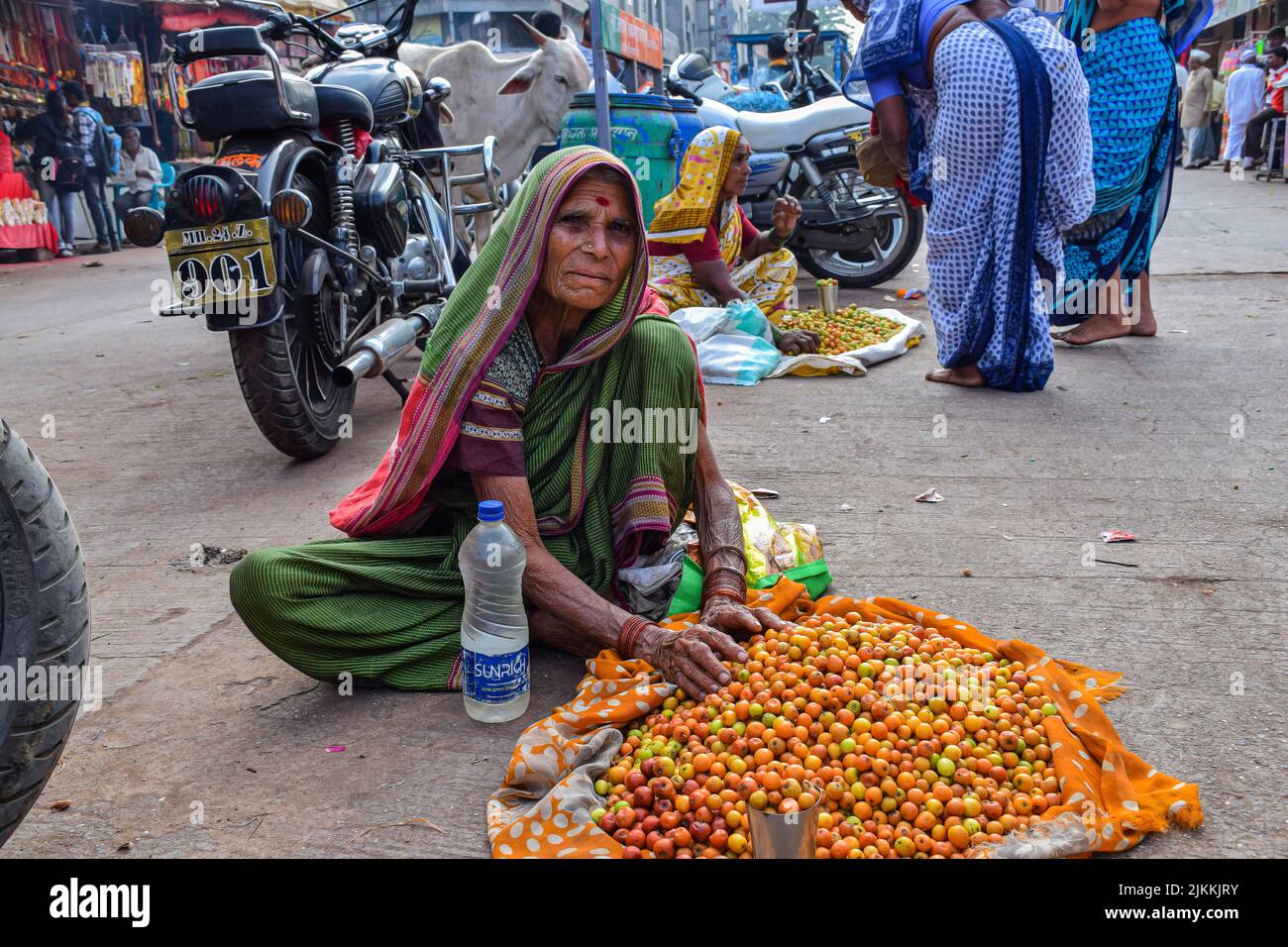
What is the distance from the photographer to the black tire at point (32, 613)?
1599mm

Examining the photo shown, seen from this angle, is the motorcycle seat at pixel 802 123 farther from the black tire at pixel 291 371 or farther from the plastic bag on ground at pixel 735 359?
the black tire at pixel 291 371

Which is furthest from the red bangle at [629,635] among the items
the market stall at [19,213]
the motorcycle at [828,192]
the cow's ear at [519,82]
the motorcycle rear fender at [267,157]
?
the market stall at [19,213]

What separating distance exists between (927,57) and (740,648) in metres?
3.75

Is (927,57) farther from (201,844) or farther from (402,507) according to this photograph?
(201,844)

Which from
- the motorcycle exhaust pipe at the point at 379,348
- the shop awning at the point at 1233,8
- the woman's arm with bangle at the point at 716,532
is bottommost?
the woman's arm with bangle at the point at 716,532

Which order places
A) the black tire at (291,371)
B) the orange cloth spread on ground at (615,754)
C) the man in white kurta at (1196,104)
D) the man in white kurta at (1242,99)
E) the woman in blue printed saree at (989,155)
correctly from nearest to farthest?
the orange cloth spread on ground at (615,754) < the black tire at (291,371) < the woman in blue printed saree at (989,155) < the man in white kurta at (1242,99) < the man in white kurta at (1196,104)

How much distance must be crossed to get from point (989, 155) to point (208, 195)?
10.7 feet

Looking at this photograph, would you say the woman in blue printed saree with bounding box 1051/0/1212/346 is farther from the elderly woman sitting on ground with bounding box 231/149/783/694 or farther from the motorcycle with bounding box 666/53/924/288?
the elderly woman sitting on ground with bounding box 231/149/783/694

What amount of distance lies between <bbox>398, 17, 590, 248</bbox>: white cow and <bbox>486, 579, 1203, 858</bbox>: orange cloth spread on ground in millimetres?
7540

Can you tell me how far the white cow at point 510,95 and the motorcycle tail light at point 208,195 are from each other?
5480 millimetres

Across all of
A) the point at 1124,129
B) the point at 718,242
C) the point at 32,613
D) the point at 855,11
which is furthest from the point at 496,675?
the point at 1124,129

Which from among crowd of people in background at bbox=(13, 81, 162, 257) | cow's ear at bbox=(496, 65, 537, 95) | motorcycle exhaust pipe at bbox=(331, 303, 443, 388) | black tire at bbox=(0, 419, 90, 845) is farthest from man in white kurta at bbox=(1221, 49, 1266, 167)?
black tire at bbox=(0, 419, 90, 845)

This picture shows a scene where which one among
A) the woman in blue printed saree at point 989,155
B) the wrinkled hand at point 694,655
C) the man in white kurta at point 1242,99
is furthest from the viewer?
the man in white kurta at point 1242,99

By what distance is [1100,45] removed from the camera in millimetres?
5645
